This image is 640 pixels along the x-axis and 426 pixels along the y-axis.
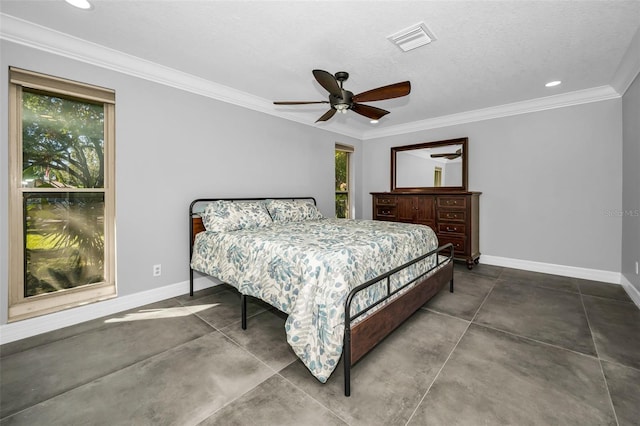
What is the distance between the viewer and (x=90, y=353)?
2018mm

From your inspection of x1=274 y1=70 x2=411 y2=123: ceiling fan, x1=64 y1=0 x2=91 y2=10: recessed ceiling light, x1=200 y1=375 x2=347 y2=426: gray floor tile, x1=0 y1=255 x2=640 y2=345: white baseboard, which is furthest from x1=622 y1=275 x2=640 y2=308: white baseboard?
x1=64 y1=0 x2=91 y2=10: recessed ceiling light

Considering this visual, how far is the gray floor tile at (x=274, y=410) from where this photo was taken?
141cm

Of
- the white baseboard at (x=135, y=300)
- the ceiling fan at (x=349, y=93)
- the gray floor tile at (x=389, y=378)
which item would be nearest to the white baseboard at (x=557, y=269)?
the white baseboard at (x=135, y=300)

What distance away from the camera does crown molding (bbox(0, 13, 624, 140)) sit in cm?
221

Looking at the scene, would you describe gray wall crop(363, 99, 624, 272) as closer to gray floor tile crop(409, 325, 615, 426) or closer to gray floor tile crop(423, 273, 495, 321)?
gray floor tile crop(423, 273, 495, 321)

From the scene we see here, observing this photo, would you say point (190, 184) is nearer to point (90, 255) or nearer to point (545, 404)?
point (90, 255)

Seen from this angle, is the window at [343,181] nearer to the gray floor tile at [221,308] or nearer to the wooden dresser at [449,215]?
the wooden dresser at [449,215]

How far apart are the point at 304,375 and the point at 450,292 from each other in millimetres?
2179

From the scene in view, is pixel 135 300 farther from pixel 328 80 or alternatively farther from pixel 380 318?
pixel 328 80

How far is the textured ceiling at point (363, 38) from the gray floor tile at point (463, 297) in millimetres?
2514

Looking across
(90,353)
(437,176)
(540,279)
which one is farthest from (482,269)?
(90,353)

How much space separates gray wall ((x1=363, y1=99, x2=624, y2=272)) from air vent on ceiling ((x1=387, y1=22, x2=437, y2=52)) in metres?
2.62

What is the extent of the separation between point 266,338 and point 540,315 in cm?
258


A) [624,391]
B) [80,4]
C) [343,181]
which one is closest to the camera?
[624,391]
